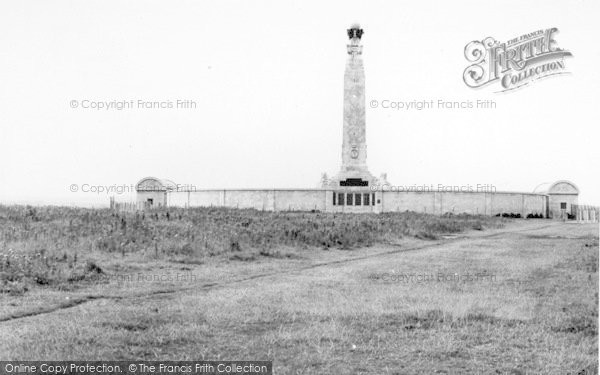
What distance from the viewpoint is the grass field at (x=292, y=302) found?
700 centimetres

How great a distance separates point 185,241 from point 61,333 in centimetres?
1000

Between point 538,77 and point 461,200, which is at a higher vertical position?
point 538,77

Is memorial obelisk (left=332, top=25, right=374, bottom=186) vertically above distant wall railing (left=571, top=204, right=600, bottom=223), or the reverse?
memorial obelisk (left=332, top=25, right=374, bottom=186)

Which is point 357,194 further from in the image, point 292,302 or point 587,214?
point 292,302

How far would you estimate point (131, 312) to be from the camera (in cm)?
907

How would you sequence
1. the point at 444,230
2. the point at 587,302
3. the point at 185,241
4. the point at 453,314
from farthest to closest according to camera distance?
the point at 444,230 < the point at 185,241 < the point at 587,302 < the point at 453,314

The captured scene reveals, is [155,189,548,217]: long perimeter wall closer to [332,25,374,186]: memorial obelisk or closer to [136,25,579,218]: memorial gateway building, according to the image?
[136,25,579,218]: memorial gateway building

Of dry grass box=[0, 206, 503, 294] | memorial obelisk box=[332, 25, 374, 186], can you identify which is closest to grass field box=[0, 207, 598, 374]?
dry grass box=[0, 206, 503, 294]

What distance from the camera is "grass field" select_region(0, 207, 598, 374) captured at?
6996mm

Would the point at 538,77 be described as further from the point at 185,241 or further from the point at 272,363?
the point at 272,363

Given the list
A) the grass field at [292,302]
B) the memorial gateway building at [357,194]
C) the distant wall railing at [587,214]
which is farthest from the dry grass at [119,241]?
the distant wall railing at [587,214]

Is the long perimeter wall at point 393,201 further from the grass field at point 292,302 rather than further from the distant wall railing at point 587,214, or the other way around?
the grass field at point 292,302

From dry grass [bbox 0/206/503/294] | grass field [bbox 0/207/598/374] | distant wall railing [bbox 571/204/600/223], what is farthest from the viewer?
distant wall railing [bbox 571/204/600/223]

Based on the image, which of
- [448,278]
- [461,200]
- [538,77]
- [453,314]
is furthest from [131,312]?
[461,200]
